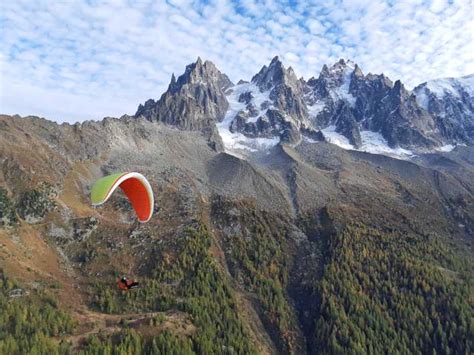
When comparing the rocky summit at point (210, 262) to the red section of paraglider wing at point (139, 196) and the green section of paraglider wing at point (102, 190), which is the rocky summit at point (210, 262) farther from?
the green section of paraglider wing at point (102, 190)

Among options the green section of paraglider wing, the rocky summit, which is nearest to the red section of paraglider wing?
the green section of paraglider wing

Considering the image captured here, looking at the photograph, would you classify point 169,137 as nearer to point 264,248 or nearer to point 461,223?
point 264,248

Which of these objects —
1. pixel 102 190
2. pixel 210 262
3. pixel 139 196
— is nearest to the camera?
pixel 102 190

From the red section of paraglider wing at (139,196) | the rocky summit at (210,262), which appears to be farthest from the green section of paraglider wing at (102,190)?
the rocky summit at (210,262)

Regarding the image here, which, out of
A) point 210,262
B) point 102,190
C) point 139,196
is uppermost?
point 102,190

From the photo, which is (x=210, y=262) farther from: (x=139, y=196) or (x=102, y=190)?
(x=102, y=190)

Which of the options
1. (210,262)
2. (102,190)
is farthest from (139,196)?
(210,262)

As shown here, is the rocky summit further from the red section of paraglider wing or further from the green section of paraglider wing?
the green section of paraglider wing

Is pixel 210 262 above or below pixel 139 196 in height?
below

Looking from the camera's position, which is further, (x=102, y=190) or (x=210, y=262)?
(x=210, y=262)
